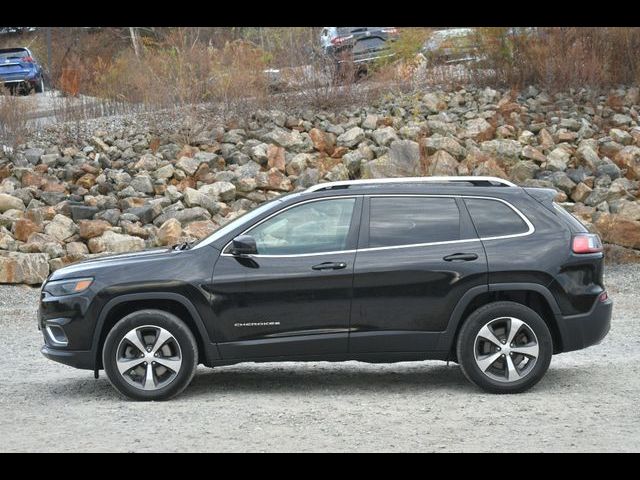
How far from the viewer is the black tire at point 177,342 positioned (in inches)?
328

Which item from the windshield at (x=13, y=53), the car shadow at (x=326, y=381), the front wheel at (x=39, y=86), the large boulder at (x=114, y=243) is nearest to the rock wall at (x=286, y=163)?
the large boulder at (x=114, y=243)

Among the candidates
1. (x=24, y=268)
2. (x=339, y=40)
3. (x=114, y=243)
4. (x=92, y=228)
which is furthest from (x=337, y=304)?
(x=339, y=40)

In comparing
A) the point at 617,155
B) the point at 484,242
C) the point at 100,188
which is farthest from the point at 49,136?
the point at 484,242

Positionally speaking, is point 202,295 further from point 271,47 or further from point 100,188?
point 271,47

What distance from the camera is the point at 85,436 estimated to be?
7207 millimetres

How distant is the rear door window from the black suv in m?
0.02

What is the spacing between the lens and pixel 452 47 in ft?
86.5

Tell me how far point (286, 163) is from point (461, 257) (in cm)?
1265

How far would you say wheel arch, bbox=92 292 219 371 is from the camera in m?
8.40

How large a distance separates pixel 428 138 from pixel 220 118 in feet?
15.4

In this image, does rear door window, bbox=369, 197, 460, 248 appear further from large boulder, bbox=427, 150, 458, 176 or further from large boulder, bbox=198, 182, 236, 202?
large boulder, bbox=427, 150, 458, 176

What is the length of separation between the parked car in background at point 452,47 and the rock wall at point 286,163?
1739 millimetres

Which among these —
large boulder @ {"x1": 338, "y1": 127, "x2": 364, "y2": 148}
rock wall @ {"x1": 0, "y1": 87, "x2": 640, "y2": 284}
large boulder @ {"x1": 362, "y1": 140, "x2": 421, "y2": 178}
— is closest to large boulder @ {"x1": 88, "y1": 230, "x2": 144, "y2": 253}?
rock wall @ {"x1": 0, "y1": 87, "x2": 640, "y2": 284}

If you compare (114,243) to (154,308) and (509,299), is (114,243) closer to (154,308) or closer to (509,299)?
(154,308)
